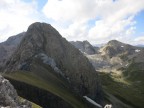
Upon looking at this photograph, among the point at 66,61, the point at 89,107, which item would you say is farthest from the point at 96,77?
the point at 89,107

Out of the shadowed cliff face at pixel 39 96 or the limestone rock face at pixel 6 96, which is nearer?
the limestone rock face at pixel 6 96

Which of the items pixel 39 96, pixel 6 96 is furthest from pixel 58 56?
pixel 6 96

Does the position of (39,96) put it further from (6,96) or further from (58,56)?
(58,56)

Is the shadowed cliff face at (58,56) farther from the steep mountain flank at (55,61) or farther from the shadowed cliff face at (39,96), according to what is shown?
the shadowed cliff face at (39,96)

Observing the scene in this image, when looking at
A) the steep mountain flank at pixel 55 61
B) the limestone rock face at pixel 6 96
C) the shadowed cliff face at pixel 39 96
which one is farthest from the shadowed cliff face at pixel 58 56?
the limestone rock face at pixel 6 96

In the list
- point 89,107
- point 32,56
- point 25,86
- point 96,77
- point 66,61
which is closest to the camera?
point 25,86

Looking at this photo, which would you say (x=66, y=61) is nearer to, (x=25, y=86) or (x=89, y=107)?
(x=89, y=107)

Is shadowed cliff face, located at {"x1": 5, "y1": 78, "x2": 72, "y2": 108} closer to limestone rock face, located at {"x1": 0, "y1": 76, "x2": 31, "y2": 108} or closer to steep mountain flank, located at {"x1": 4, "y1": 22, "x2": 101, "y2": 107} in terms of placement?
steep mountain flank, located at {"x1": 4, "y1": 22, "x2": 101, "y2": 107}

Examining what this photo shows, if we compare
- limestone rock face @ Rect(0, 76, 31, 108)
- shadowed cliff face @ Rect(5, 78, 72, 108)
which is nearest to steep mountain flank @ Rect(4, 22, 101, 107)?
shadowed cliff face @ Rect(5, 78, 72, 108)
